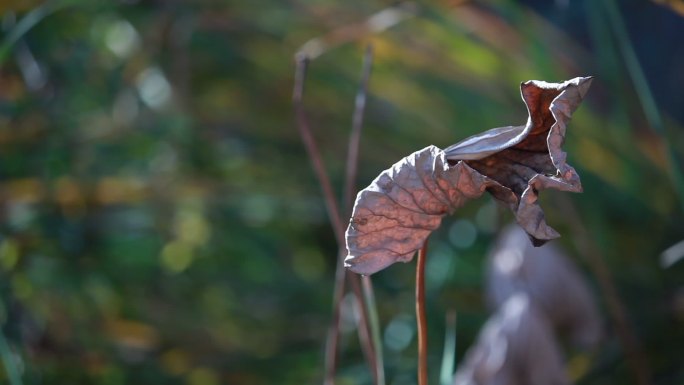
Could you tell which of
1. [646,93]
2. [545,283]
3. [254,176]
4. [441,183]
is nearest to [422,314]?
[441,183]

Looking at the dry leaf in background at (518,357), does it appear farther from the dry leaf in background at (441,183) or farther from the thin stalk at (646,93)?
the dry leaf in background at (441,183)

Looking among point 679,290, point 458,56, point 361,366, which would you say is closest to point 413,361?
point 361,366

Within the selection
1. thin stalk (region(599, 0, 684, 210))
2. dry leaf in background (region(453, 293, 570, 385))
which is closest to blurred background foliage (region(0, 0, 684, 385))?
dry leaf in background (region(453, 293, 570, 385))

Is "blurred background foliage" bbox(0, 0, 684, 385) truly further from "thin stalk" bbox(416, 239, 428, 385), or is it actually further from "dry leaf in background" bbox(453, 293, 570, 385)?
"thin stalk" bbox(416, 239, 428, 385)

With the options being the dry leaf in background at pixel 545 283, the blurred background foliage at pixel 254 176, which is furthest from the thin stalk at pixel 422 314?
the blurred background foliage at pixel 254 176

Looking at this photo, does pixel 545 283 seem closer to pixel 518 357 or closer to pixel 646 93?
pixel 518 357

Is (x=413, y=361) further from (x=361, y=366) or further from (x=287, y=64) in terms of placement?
(x=287, y=64)
